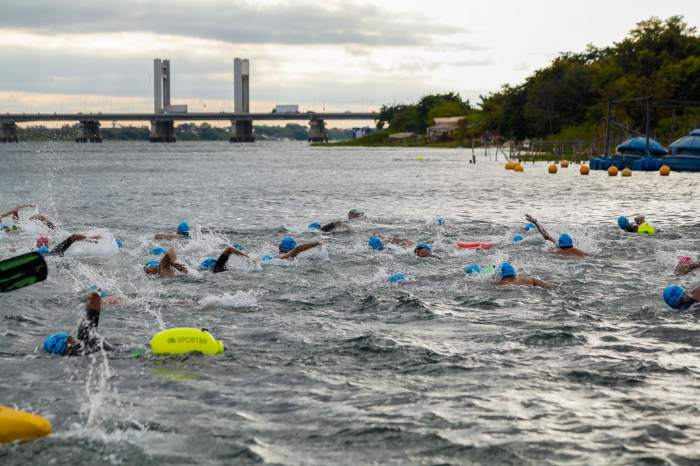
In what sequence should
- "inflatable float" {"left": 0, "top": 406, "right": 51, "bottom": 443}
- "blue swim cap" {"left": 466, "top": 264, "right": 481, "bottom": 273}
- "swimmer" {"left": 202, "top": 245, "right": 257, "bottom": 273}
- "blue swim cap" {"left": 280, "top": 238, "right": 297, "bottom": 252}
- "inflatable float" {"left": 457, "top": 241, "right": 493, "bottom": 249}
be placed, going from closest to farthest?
"inflatable float" {"left": 0, "top": 406, "right": 51, "bottom": 443}
"blue swim cap" {"left": 466, "top": 264, "right": 481, "bottom": 273}
"swimmer" {"left": 202, "top": 245, "right": 257, "bottom": 273}
"blue swim cap" {"left": 280, "top": 238, "right": 297, "bottom": 252}
"inflatable float" {"left": 457, "top": 241, "right": 493, "bottom": 249}

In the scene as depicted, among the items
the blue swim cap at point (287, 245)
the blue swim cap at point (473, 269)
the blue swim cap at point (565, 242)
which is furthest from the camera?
the blue swim cap at point (287, 245)

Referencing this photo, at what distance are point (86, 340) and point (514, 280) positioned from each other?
25.5 feet

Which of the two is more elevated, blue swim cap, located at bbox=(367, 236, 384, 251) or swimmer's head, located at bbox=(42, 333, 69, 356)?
blue swim cap, located at bbox=(367, 236, 384, 251)

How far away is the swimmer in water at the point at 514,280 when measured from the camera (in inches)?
520

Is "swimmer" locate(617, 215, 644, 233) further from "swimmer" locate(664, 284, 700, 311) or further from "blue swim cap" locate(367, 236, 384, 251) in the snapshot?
"swimmer" locate(664, 284, 700, 311)

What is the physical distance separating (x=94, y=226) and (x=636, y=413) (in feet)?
68.5

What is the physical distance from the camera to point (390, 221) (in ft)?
83.2

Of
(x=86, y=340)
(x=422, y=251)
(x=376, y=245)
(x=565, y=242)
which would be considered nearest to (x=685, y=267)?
(x=565, y=242)

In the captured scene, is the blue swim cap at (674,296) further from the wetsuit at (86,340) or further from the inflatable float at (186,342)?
the wetsuit at (86,340)

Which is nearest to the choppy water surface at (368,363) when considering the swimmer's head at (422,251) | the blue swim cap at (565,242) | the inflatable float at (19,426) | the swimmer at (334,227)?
the inflatable float at (19,426)

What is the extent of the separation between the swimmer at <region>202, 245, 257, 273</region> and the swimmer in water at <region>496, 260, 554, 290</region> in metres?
5.30

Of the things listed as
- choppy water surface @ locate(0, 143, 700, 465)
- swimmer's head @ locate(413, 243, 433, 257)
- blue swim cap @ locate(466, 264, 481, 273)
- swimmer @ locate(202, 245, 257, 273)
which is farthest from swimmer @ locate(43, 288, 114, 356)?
swimmer's head @ locate(413, 243, 433, 257)

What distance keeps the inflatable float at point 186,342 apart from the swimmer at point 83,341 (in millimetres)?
792

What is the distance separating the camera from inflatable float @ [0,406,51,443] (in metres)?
6.62
